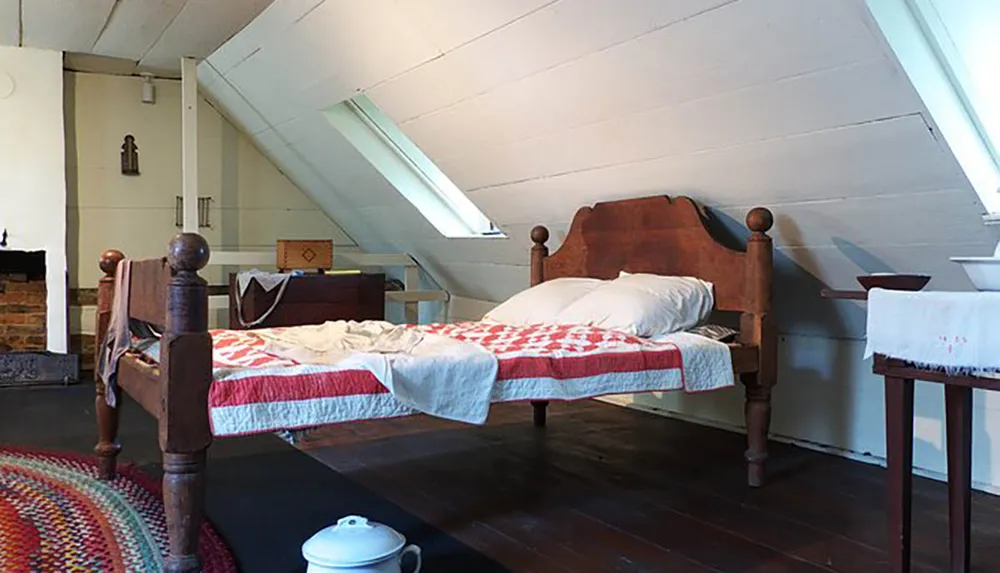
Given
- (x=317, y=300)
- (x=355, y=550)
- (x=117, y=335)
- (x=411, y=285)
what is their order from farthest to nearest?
(x=411, y=285)
(x=317, y=300)
(x=117, y=335)
(x=355, y=550)

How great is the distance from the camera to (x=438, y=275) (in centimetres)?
581

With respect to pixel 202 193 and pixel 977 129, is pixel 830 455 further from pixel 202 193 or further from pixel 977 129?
pixel 202 193

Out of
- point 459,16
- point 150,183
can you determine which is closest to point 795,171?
point 459,16

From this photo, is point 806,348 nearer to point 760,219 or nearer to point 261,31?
point 760,219

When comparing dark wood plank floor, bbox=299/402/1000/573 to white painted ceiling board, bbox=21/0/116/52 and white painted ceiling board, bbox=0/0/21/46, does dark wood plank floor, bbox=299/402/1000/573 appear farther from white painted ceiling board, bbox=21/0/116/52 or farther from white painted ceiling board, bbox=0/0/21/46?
white painted ceiling board, bbox=0/0/21/46

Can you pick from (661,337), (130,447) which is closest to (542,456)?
(661,337)

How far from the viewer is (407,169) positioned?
5039 millimetres

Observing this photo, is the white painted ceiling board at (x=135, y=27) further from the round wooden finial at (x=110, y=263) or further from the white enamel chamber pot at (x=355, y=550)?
the white enamel chamber pot at (x=355, y=550)

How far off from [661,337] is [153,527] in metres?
1.72

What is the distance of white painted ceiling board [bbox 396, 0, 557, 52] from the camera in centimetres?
289

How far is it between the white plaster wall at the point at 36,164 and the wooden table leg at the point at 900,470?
198 inches

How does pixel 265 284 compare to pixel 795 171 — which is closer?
pixel 795 171

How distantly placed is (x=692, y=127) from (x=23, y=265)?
179 inches

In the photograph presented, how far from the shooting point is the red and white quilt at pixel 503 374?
6.19 feet
